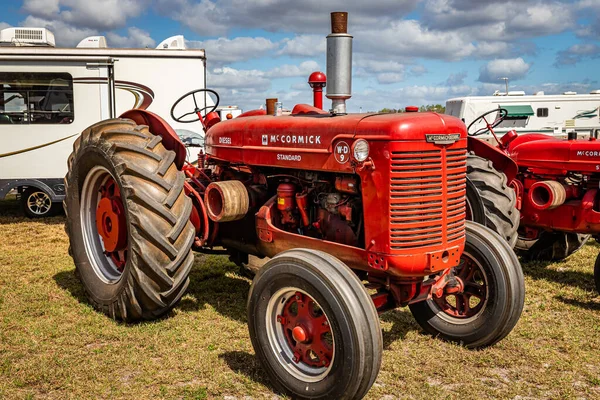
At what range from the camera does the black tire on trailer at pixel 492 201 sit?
17.9ft

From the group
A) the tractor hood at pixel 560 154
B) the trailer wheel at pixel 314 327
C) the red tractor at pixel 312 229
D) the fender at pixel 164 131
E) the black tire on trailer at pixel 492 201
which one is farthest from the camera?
the tractor hood at pixel 560 154

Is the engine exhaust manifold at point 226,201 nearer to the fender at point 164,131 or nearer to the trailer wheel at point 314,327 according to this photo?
the fender at point 164,131

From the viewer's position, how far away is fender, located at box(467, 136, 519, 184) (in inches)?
235

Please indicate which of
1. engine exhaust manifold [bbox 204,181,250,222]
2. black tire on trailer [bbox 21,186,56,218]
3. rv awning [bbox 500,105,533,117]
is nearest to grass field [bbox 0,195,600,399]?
engine exhaust manifold [bbox 204,181,250,222]

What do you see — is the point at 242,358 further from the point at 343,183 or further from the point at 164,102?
the point at 164,102

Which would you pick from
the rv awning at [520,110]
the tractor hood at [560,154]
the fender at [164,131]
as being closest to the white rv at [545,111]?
the rv awning at [520,110]

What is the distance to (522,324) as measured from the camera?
4.57m

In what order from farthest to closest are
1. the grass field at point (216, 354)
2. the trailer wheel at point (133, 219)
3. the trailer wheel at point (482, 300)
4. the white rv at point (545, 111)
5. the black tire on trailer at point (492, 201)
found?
the white rv at point (545, 111) → the black tire on trailer at point (492, 201) → the trailer wheel at point (133, 219) → the trailer wheel at point (482, 300) → the grass field at point (216, 354)

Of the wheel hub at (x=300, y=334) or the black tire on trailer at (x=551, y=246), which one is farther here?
the black tire on trailer at (x=551, y=246)

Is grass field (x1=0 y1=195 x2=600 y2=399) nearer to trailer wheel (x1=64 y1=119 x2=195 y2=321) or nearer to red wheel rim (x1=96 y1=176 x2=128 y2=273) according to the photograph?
trailer wheel (x1=64 y1=119 x2=195 y2=321)

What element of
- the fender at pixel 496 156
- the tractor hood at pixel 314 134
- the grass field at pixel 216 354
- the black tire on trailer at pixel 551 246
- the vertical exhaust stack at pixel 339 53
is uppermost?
the vertical exhaust stack at pixel 339 53

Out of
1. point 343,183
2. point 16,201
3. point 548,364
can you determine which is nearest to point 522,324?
point 548,364

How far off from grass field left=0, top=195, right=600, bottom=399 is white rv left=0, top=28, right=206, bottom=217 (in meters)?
4.58

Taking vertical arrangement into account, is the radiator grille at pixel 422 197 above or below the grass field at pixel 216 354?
above
